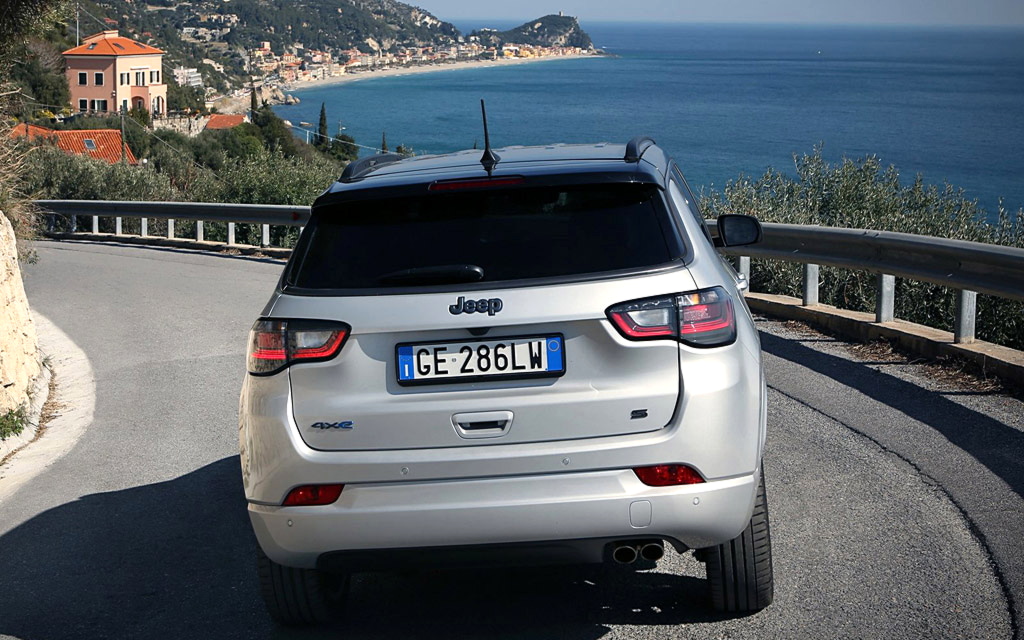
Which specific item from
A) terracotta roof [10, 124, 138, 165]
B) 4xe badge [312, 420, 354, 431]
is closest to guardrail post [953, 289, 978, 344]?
4xe badge [312, 420, 354, 431]

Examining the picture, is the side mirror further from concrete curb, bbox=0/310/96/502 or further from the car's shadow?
concrete curb, bbox=0/310/96/502


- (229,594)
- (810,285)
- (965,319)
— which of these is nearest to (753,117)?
(810,285)

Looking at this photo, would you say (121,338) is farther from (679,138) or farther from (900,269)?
(679,138)

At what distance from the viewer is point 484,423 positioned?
11.3 ft

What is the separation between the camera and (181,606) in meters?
4.43

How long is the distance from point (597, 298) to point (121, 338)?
8.98m

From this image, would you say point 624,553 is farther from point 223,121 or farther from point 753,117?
point 223,121

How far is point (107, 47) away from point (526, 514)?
144 metres

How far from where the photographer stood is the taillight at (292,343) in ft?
11.6

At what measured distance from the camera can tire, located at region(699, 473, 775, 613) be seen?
3.84 meters

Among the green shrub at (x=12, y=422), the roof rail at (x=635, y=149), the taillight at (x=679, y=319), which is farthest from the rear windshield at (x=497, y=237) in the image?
the green shrub at (x=12, y=422)

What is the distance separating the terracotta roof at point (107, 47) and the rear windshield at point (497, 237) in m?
142

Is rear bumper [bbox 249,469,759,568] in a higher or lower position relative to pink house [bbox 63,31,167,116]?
lower

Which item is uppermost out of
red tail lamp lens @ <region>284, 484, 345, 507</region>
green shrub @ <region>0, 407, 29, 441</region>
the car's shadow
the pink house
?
the pink house
